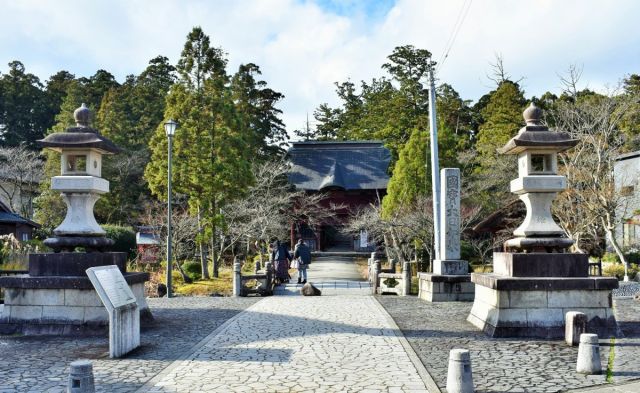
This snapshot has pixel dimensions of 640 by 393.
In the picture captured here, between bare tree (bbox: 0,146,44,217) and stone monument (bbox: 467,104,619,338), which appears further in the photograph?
bare tree (bbox: 0,146,44,217)

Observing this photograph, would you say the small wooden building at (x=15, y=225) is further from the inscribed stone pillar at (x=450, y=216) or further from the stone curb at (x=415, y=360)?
the stone curb at (x=415, y=360)

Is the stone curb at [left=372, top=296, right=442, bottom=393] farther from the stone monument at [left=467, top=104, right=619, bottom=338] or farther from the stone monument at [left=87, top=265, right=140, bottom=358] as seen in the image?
the stone monument at [left=87, top=265, right=140, bottom=358]

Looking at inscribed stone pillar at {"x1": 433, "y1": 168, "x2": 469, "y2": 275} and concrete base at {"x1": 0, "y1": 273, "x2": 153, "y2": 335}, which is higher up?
inscribed stone pillar at {"x1": 433, "y1": 168, "x2": 469, "y2": 275}

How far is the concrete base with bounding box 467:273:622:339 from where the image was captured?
10.0m

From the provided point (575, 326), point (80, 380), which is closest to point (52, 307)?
point (80, 380)

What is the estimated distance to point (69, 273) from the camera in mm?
10711

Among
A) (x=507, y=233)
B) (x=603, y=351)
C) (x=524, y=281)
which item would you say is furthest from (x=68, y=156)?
(x=507, y=233)

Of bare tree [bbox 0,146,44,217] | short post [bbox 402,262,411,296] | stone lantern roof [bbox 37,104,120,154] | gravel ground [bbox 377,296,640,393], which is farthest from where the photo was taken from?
bare tree [bbox 0,146,44,217]

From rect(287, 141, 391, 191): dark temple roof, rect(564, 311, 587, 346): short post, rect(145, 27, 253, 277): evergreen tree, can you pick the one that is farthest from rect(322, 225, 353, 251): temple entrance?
rect(564, 311, 587, 346): short post

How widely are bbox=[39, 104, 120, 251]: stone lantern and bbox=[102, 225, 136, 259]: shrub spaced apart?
19533 mm

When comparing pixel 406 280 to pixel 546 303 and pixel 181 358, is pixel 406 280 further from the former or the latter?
pixel 181 358

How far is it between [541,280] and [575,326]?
3.61 ft

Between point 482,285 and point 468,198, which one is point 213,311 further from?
point 468,198

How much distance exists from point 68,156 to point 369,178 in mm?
30521
